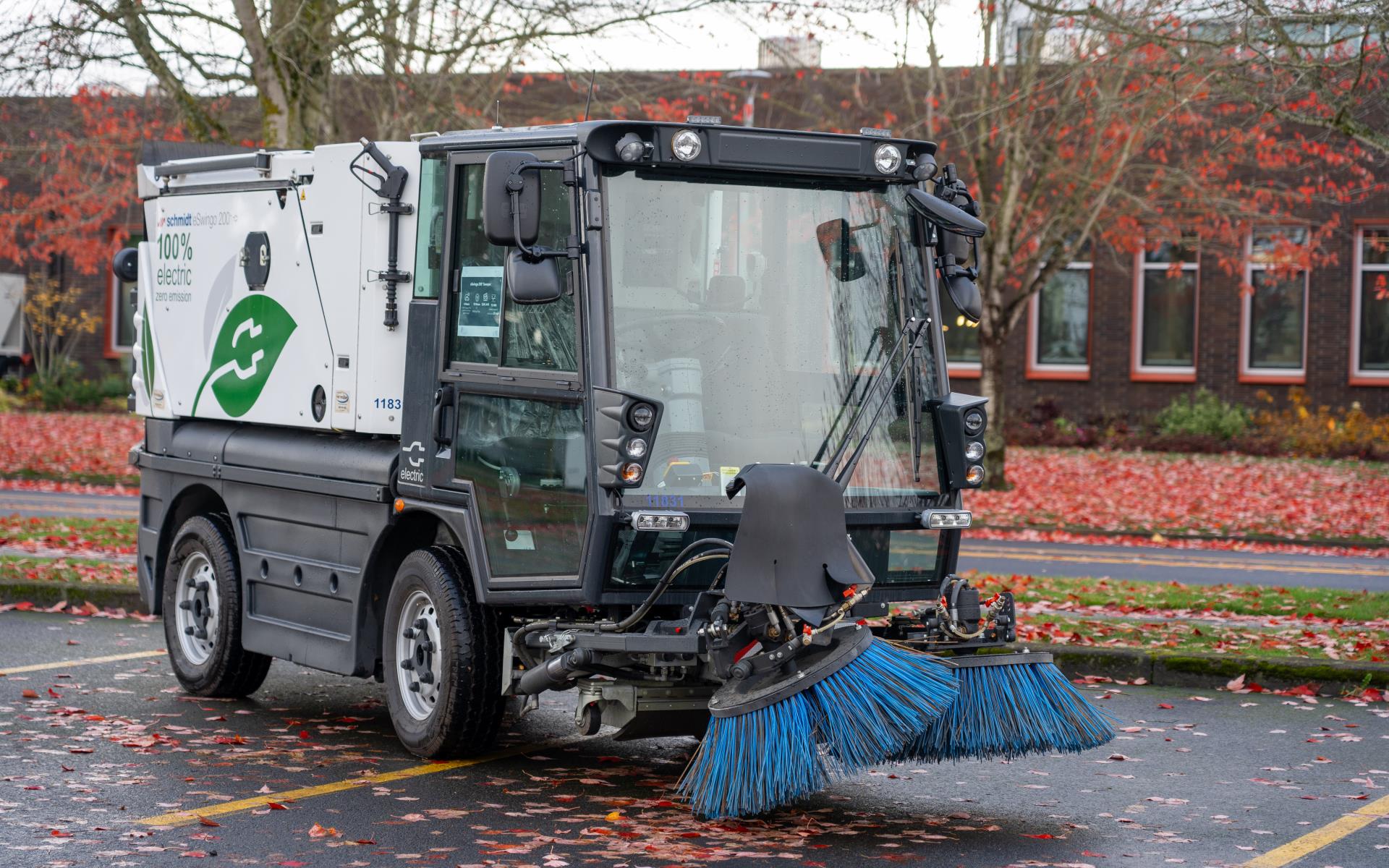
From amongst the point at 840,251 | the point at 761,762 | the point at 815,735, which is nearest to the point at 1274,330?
the point at 840,251

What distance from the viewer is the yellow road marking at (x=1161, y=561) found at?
16672 mm

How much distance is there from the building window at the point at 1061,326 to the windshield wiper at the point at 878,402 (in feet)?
88.6

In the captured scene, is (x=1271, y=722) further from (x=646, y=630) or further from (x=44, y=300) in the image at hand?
(x=44, y=300)

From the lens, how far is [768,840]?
6574 millimetres

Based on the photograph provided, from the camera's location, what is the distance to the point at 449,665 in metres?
7.59

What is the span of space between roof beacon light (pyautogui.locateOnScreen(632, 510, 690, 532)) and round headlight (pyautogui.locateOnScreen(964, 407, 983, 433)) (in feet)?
4.30

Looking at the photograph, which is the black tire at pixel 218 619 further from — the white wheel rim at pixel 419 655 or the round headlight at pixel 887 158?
the round headlight at pixel 887 158

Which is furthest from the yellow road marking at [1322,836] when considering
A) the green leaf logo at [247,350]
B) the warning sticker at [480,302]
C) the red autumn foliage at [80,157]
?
the red autumn foliage at [80,157]

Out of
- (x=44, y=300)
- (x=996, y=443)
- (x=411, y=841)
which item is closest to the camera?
(x=411, y=841)

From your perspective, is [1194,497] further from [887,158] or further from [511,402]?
[511,402]

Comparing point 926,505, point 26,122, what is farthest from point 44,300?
point 926,505

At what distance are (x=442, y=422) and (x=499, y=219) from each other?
1228 millimetres

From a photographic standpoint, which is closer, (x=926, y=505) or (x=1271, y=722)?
(x=926, y=505)

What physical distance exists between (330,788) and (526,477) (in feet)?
4.87
